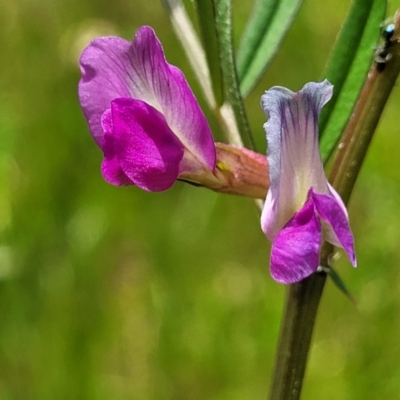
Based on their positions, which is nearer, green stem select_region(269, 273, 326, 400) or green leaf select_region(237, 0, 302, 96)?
green stem select_region(269, 273, 326, 400)

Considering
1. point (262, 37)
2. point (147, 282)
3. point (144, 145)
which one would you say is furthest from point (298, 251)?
point (147, 282)

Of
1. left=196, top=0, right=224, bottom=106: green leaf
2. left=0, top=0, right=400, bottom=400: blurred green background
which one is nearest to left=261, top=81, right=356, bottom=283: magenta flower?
left=196, top=0, right=224, bottom=106: green leaf

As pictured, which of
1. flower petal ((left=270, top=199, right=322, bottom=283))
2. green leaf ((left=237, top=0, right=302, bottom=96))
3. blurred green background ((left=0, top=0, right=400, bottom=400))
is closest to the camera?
flower petal ((left=270, top=199, right=322, bottom=283))

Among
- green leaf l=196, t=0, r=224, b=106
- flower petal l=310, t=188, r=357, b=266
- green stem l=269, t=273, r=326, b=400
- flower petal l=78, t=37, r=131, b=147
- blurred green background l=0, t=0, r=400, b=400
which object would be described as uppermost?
green leaf l=196, t=0, r=224, b=106

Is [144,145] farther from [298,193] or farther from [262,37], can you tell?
[262,37]

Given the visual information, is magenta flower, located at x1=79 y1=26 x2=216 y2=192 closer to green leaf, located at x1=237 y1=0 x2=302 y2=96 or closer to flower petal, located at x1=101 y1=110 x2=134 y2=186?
flower petal, located at x1=101 y1=110 x2=134 y2=186

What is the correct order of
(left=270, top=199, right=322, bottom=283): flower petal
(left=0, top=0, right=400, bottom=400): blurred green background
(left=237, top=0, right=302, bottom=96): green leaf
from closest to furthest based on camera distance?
1. (left=270, top=199, right=322, bottom=283): flower petal
2. (left=237, top=0, right=302, bottom=96): green leaf
3. (left=0, top=0, right=400, bottom=400): blurred green background
